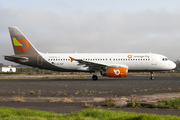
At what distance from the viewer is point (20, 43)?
1358 inches

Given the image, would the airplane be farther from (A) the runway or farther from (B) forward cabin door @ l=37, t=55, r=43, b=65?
(A) the runway

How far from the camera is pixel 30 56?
34.6 m

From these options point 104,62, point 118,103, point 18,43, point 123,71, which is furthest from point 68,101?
point 18,43

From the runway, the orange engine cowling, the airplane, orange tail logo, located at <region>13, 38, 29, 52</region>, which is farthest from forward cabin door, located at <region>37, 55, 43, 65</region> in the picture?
the orange engine cowling

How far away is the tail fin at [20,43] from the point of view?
34.2 m

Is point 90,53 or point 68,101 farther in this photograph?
point 90,53

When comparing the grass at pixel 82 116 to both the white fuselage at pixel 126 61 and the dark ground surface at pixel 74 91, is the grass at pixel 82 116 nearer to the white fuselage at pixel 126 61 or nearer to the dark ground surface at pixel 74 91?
the dark ground surface at pixel 74 91

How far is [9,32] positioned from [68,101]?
25.4m

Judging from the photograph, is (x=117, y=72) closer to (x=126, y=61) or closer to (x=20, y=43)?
(x=126, y=61)

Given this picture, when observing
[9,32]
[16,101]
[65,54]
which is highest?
[9,32]

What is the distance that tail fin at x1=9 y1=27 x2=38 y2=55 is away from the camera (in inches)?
1345

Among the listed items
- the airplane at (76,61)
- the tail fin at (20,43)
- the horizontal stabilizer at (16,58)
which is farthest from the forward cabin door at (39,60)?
the horizontal stabilizer at (16,58)

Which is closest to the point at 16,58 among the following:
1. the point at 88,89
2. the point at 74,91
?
the point at 88,89

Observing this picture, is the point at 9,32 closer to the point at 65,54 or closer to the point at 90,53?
the point at 65,54
